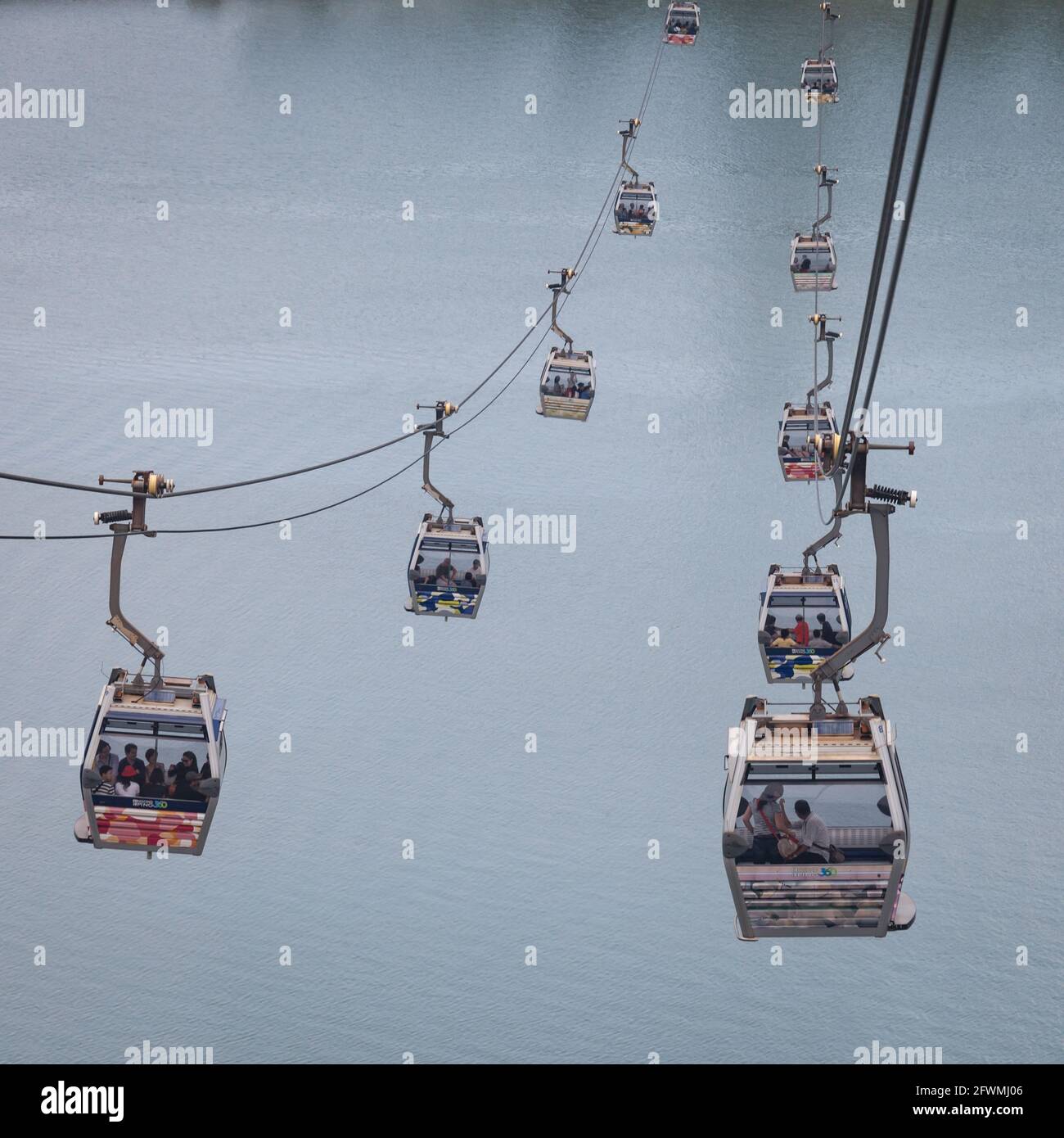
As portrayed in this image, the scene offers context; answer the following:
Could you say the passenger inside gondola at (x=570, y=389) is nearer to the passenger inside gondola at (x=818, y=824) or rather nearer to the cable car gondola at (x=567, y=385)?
the cable car gondola at (x=567, y=385)

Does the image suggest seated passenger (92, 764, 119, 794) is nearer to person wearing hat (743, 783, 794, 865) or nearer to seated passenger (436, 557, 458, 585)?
person wearing hat (743, 783, 794, 865)

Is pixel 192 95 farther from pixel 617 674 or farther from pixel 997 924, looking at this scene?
pixel 997 924

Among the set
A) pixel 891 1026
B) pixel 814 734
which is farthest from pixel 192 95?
pixel 814 734

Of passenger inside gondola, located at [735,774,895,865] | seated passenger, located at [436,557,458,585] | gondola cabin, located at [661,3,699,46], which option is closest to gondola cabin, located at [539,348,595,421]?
seated passenger, located at [436,557,458,585]

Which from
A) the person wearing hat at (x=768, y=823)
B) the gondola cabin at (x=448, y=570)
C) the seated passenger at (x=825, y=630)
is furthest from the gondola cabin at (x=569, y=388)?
the person wearing hat at (x=768, y=823)

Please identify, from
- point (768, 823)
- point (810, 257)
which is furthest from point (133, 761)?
point (810, 257)
